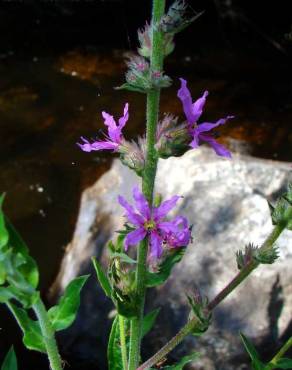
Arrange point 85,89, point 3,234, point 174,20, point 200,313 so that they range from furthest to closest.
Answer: point 85,89 → point 200,313 → point 3,234 → point 174,20

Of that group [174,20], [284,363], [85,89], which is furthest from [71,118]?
[174,20]

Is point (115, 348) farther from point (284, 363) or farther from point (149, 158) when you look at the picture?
point (149, 158)

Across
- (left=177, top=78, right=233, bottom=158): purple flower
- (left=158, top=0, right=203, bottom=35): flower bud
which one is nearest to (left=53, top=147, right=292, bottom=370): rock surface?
(left=177, top=78, right=233, bottom=158): purple flower

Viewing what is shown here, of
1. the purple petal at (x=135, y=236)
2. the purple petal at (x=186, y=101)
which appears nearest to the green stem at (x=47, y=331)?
the purple petal at (x=135, y=236)

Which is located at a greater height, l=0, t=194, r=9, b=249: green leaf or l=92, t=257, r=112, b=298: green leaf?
l=0, t=194, r=9, b=249: green leaf

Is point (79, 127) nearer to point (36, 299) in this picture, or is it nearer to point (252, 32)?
point (252, 32)

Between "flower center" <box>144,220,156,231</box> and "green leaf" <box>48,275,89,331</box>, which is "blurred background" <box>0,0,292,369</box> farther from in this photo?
"flower center" <box>144,220,156,231</box>

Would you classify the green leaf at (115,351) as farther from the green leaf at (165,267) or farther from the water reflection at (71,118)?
the water reflection at (71,118)
